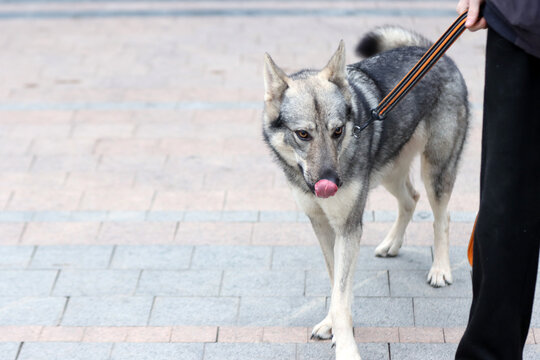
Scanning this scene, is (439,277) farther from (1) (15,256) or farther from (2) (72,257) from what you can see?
(1) (15,256)

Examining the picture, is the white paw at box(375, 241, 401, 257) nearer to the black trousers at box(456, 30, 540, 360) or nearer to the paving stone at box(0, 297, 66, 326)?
the black trousers at box(456, 30, 540, 360)

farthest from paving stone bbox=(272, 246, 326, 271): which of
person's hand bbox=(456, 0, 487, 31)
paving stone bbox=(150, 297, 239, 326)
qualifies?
person's hand bbox=(456, 0, 487, 31)

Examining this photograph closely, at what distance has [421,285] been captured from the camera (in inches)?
187

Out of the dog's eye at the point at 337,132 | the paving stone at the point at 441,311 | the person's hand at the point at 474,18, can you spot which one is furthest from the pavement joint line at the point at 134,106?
the person's hand at the point at 474,18

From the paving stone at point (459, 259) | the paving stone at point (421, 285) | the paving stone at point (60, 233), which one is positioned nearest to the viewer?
the paving stone at point (421, 285)

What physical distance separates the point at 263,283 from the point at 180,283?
0.50 m

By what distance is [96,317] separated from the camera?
4539 mm

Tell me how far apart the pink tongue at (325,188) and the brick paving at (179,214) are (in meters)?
0.94

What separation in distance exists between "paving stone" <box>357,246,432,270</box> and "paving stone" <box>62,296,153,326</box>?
52.7 inches

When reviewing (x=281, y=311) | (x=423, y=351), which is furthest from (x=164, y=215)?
(x=423, y=351)

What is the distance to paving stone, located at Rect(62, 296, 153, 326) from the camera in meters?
4.49

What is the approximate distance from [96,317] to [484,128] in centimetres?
246

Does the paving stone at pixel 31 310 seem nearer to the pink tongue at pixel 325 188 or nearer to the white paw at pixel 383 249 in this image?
the pink tongue at pixel 325 188

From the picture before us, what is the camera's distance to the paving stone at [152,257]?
5062 millimetres
